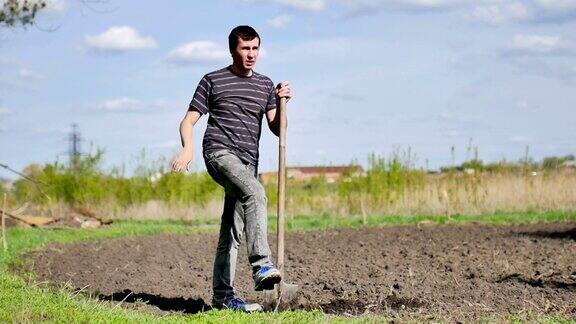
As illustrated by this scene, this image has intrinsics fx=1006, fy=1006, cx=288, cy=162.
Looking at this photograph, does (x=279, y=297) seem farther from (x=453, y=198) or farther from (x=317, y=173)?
(x=317, y=173)

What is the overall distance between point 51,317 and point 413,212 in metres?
15.4

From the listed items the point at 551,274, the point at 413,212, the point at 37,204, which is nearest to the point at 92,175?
the point at 37,204

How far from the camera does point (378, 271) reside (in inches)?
396

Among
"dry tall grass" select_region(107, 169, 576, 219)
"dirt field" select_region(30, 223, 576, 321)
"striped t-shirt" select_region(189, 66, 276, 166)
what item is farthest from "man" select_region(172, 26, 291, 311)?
"dry tall grass" select_region(107, 169, 576, 219)

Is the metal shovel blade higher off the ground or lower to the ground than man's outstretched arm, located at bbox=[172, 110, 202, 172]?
lower

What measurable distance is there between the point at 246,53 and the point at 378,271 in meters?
3.27

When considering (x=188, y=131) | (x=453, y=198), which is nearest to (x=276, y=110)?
(x=188, y=131)

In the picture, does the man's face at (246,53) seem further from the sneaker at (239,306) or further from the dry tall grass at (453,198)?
the dry tall grass at (453,198)

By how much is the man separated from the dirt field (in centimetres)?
63

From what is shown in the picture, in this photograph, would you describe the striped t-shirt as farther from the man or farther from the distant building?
the distant building

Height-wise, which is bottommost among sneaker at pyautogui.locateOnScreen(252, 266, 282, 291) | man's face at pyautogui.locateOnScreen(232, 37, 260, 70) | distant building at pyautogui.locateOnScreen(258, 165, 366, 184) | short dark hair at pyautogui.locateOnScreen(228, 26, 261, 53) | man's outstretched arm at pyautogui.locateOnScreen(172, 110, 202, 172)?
sneaker at pyautogui.locateOnScreen(252, 266, 282, 291)

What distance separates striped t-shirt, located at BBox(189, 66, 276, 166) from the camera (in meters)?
7.72

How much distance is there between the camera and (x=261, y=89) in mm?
7930

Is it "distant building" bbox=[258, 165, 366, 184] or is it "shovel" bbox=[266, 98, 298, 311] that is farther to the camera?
"distant building" bbox=[258, 165, 366, 184]
